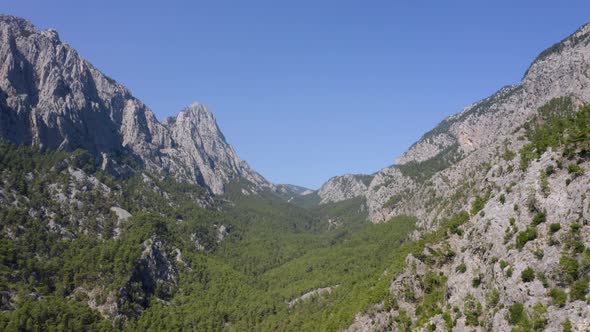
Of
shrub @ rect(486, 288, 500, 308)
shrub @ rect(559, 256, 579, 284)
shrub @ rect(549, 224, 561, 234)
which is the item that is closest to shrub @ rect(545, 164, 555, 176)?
shrub @ rect(549, 224, 561, 234)

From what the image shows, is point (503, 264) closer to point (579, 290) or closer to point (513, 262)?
point (513, 262)

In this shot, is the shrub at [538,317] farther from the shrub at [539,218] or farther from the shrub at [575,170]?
the shrub at [575,170]

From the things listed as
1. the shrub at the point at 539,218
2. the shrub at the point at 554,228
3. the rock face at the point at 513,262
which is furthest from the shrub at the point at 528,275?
the shrub at the point at 539,218

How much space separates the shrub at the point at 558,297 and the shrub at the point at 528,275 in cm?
422

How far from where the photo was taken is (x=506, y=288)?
6656cm

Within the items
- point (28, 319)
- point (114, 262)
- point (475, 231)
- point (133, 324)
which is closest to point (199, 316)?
A: point (133, 324)

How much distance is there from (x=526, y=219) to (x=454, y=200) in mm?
131341

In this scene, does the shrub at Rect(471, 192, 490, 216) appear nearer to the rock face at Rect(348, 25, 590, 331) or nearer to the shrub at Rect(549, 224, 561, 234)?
the rock face at Rect(348, 25, 590, 331)

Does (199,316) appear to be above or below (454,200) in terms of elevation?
below

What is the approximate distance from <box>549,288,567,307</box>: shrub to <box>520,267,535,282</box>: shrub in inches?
166

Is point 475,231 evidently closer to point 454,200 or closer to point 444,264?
point 444,264

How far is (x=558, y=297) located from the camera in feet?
188

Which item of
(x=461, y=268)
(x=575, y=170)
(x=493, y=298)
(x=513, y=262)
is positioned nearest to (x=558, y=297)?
(x=513, y=262)

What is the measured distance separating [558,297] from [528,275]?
6251 mm
